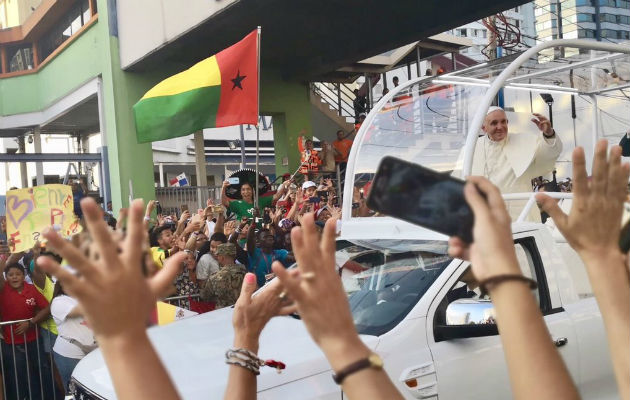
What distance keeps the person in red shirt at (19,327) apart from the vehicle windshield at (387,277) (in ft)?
10.9

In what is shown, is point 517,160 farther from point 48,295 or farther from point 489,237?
point 489,237

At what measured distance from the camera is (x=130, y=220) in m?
1.17

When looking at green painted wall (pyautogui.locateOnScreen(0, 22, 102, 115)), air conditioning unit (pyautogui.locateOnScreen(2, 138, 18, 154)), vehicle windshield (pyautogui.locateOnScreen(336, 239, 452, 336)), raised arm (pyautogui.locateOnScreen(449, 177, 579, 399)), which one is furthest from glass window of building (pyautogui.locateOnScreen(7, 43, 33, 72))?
raised arm (pyautogui.locateOnScreen(449, 177, 579, 399))

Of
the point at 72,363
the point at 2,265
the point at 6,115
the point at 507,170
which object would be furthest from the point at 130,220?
the point at 6,115

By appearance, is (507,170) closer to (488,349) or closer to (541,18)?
(488,349)

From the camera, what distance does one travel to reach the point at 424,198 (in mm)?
1371

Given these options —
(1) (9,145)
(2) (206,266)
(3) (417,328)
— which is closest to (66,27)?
(1) (9,145)

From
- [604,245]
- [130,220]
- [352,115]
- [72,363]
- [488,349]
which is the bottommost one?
[72,363]

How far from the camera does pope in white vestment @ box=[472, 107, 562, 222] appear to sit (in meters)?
5.89

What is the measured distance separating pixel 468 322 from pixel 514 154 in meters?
2.68

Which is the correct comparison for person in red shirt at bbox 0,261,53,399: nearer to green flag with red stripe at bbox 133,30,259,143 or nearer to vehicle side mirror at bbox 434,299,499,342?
green flag with red stripe at bbox 133,30,259,143

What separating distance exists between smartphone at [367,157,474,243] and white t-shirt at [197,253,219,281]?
5170 millimetres

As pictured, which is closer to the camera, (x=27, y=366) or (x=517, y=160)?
(x=517, y=160)

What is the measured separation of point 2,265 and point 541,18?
65693mm
